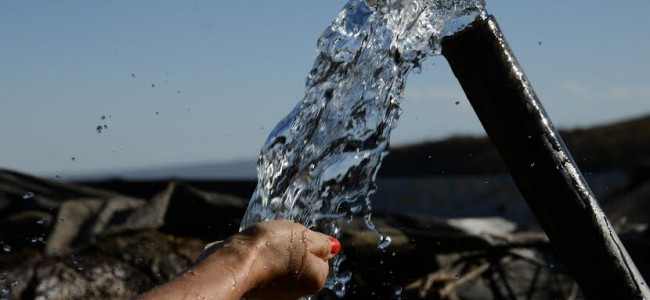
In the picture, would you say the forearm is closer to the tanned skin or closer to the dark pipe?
the tanned skin

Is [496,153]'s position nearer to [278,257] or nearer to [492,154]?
[492,154]

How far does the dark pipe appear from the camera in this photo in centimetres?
161

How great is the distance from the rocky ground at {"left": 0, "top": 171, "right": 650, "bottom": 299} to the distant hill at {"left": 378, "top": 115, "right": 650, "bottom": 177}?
2291 mm

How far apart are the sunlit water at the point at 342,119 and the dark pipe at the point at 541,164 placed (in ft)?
0.87

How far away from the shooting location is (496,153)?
30.6ft

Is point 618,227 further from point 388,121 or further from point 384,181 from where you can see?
point 388,121

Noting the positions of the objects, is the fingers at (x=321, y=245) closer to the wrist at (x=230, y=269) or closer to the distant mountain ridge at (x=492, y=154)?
the wrist at (x=230, y=269)

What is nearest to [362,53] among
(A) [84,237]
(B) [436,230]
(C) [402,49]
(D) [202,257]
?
(C) [402,49]

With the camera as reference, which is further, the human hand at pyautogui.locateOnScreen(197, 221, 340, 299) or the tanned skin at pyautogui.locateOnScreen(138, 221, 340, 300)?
the human hand at pyautogui.locateOnScreen(197, 221, 340, 299)

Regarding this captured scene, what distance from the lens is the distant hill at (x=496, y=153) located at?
883 cm

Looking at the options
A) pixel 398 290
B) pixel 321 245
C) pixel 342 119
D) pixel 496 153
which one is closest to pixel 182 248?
pixel 398 290

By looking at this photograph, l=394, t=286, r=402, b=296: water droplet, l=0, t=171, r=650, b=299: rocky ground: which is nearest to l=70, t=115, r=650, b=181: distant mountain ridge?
l=0, t=171, r=650, b=299: rocky ground

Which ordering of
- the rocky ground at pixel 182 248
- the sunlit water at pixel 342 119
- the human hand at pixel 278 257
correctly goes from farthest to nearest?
the rocky ground at pixel 182 248 → the sunlit water at pixel 342 119 → the human hand at pixel 278 257

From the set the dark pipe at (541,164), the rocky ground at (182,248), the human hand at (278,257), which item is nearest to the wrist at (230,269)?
the human hand at (278,257)
